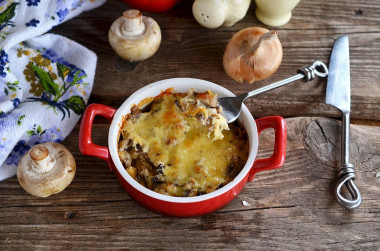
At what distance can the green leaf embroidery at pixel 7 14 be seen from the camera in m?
1.43

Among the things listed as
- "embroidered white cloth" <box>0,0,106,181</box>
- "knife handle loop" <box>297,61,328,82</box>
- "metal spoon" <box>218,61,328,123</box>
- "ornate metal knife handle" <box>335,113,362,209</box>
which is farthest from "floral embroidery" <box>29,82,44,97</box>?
"ornate metal knife handle" <box>335,113,362,209</box>

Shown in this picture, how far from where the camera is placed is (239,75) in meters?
1.43

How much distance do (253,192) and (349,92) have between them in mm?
404

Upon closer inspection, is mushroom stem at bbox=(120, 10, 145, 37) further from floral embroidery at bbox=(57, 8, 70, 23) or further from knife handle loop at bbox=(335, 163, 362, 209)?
knife handle loop at bbox=(335, 163, 362, 209)

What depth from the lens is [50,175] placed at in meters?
1.22

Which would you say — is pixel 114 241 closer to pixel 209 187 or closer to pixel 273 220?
pixel 209 187

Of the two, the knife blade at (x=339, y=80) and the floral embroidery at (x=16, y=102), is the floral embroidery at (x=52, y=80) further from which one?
the knife blade at (x=339, y=80)

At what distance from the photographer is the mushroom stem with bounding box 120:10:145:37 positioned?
1.38 meters

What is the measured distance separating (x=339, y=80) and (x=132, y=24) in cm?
60

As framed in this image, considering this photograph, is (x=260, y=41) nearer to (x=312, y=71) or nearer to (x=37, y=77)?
(x=312, y=71)

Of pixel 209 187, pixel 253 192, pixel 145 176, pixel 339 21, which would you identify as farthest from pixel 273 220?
pixel 339 21

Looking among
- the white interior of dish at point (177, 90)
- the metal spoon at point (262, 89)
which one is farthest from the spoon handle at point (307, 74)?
the white interior of dish at point (177, 90)

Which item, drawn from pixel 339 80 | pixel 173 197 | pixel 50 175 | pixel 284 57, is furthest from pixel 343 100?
pixel 50 175

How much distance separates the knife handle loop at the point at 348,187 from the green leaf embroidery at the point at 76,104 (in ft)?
2.32
